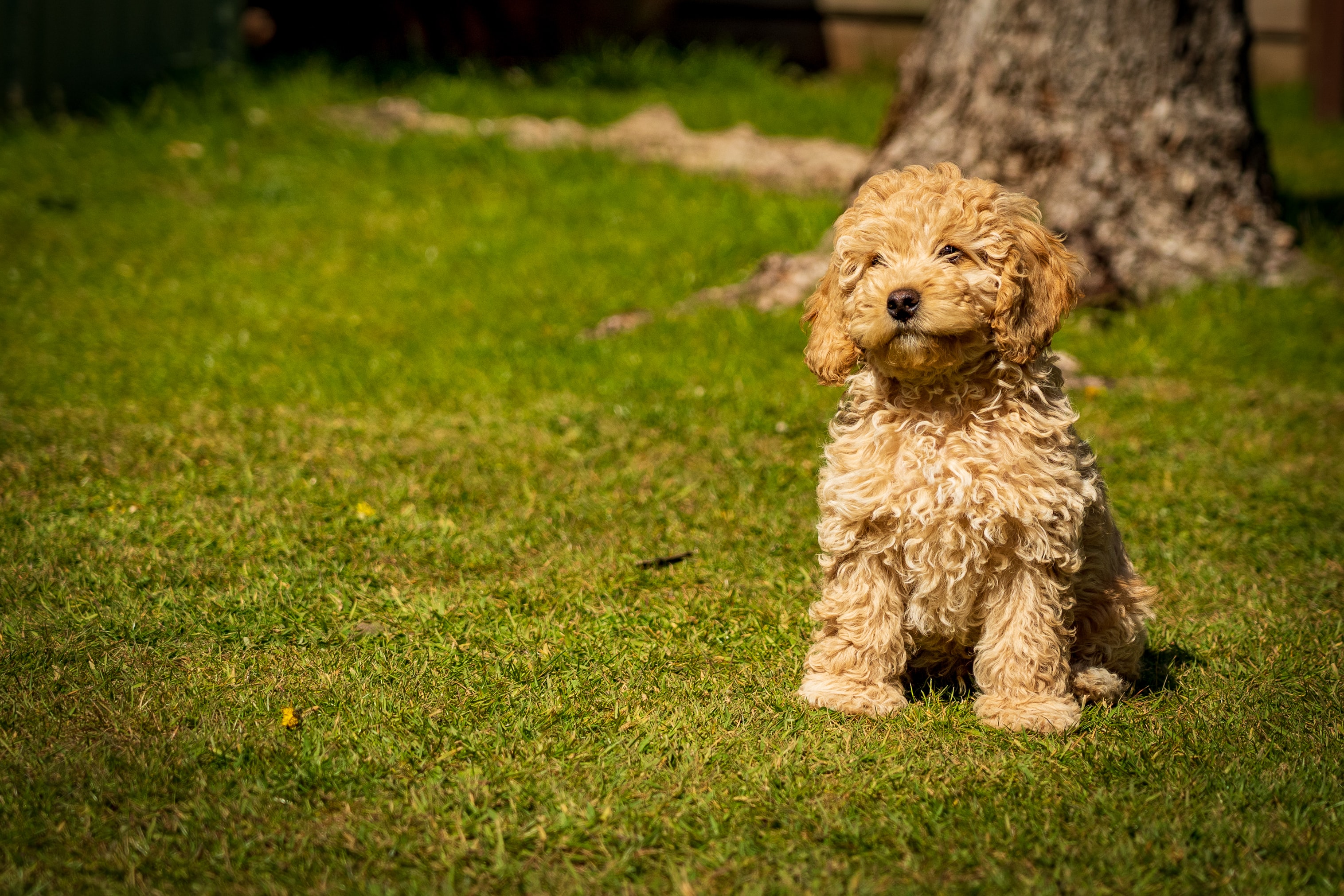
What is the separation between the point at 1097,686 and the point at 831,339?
1.38 metres

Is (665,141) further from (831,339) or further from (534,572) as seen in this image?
(831,339)

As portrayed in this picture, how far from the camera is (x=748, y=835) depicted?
3.32m

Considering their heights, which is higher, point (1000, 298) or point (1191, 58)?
point (1191, 58)

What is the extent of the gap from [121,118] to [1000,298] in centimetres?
1030

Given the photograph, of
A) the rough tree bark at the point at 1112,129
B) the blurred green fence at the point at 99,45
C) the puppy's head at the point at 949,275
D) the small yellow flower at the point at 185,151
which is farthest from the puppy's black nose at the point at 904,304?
the blurred green fence at the point at 99,45

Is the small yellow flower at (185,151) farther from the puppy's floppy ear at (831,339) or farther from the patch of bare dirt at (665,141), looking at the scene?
the puppy's floppy ear at (831,339)

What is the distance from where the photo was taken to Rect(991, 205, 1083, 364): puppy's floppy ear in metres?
3.63

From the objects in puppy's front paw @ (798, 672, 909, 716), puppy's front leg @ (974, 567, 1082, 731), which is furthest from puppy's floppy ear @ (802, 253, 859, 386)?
puppy's front paw @ (798, 672, 909, 716)

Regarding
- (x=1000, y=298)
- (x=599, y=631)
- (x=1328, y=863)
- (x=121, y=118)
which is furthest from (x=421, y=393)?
(x=121, y=118)

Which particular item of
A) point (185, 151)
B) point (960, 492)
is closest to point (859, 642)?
point (960, 492)

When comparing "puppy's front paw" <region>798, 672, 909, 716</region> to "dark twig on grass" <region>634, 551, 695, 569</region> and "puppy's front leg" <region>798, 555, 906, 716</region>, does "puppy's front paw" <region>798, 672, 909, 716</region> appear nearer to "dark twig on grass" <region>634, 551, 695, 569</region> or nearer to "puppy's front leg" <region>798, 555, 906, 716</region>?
"puppy's front leg" <region>798, 555, 906, 716</region>

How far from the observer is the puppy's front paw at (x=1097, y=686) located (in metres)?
3.99

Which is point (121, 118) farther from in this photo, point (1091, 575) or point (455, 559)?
point (1091, 575)

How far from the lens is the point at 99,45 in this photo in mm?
12281
